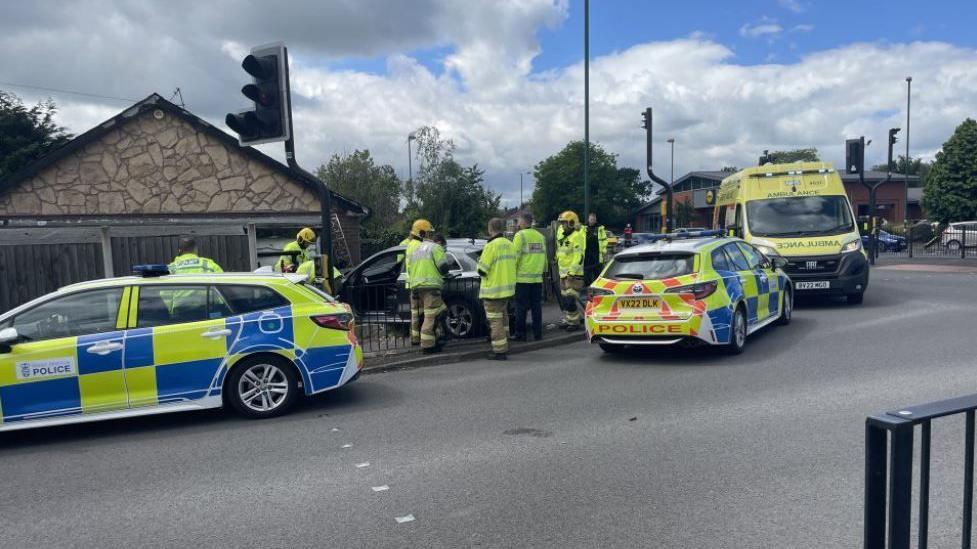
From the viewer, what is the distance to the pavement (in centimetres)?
402

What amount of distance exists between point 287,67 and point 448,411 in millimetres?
4068

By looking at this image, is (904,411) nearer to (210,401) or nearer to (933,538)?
(933,538)

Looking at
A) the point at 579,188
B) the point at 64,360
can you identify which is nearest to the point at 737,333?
the point at 64,360

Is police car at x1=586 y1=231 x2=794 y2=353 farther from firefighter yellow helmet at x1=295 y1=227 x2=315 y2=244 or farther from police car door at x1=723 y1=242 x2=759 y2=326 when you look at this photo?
firefighter yellow helmet at x1=295 y1=227 x2=315 y2=244

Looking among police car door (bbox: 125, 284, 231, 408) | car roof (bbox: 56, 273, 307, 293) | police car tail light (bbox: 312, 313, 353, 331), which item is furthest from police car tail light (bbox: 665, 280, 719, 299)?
police car door (bbox: 125, 284, 231, 408)

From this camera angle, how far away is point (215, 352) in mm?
6520

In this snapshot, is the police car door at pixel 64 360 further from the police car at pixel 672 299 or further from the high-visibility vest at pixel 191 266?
the police car at pixel 672 299

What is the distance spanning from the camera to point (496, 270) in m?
9.17

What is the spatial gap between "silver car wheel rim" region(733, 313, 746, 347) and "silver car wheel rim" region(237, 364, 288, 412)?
17.9 feet

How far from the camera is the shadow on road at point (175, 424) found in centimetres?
637

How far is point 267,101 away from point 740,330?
20.6 feet

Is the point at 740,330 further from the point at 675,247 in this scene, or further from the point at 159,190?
the point at 159,190

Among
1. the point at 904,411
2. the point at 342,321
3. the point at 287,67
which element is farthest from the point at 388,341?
the point at 904,411

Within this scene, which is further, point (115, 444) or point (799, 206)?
point (799, 206)
